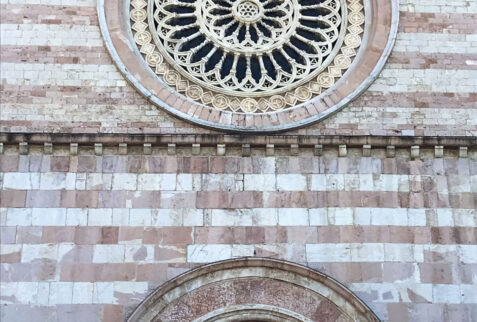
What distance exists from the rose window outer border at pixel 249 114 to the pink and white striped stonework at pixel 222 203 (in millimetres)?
146

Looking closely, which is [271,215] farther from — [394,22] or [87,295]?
[394,22]

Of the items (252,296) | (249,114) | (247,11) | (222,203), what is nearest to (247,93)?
(249,114)

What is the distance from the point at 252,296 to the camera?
13797mm

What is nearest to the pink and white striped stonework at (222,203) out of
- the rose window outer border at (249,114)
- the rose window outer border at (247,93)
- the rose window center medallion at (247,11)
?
the rose window outer border at (249,114)

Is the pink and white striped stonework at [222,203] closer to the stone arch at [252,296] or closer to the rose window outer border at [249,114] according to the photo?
the stone arch at [252,296]

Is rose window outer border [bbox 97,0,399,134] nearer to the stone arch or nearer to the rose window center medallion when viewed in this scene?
the rose window center medallion

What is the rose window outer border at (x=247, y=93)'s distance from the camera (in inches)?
615

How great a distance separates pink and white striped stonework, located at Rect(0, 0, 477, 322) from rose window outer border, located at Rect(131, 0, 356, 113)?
0.60 metres

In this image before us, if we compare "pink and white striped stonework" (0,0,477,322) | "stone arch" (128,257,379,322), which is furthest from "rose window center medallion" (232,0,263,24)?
"stone arch" (128,257,379,322)

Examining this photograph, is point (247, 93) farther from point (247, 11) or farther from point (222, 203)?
point (222, 203)

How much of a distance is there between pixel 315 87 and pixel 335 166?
1.72m

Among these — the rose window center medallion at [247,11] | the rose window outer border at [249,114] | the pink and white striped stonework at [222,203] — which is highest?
the rose window center medallion at [247,11]

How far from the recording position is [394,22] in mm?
16094

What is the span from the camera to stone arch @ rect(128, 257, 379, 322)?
13.6 meters
